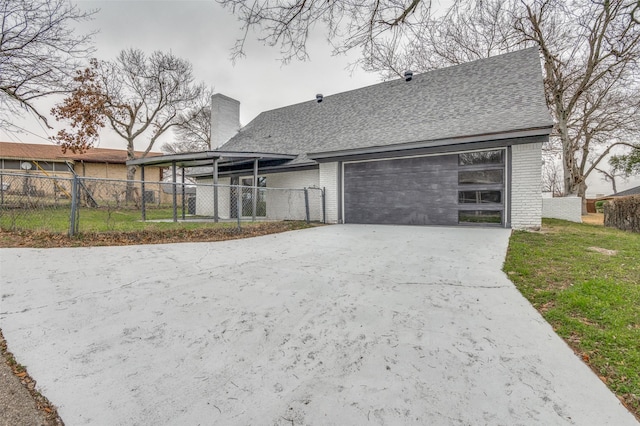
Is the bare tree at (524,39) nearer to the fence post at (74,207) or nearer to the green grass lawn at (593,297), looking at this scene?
the green grass lawn at (593,297)

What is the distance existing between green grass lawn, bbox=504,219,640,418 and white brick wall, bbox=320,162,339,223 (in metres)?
5.72

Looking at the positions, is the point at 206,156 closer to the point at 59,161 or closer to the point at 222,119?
the point at 222,119

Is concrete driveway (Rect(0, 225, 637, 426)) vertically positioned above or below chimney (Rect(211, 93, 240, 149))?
below

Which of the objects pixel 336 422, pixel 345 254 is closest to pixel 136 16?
pixel 345 254

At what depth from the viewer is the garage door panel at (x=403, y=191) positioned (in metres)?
8.32

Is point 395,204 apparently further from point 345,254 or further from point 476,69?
point 476,69

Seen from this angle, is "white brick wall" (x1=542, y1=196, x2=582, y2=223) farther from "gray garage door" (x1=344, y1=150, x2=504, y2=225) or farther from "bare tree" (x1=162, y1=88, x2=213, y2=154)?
"bare tree" (x1=162, y1=88, x2=213, y2=154)

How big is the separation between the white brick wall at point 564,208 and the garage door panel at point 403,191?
251 inches

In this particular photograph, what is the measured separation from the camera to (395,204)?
9.15 m

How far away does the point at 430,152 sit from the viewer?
27.5 feet

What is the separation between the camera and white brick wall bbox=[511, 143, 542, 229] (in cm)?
714

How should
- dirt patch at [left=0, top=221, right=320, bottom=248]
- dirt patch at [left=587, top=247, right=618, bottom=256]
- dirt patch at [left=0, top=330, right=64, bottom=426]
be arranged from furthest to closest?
dirt patch at [left=0, top=221, right=320, bottom=248] < dirt patch at [left=587, top=247, right=618, bottom=256] < dirt patch at [left=0, top=330, right=64, bottom=426]

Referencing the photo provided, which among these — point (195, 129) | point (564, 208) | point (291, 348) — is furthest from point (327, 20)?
point (195, 129)

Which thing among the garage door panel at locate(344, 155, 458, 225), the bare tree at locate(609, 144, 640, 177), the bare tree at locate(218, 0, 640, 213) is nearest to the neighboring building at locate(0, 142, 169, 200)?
the garage door panel at locate(344, 155, 458, 225)
